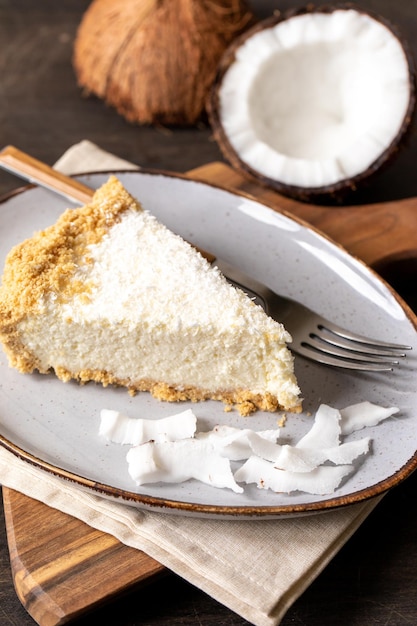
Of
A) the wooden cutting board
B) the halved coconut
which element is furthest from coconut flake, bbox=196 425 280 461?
the halved coconut

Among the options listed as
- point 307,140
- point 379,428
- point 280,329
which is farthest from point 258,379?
point 307,140

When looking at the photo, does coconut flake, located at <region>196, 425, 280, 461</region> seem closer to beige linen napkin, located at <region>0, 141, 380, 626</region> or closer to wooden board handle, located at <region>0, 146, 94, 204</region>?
beige linen napkin, located at <region>0, 141, 380, 626</region>

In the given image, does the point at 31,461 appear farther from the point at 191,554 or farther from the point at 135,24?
the point at 135,24

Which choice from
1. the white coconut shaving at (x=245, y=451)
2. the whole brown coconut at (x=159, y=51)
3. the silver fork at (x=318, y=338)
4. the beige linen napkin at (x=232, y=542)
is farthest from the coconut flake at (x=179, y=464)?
the whole brown coconut at (x=159, y=51)

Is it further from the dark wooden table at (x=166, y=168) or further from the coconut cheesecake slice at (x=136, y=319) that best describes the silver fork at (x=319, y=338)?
the dark wooden table at (x=166, y=168)

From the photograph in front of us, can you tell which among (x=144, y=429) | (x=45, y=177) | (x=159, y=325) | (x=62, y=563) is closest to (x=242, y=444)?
(x=144, y=429)

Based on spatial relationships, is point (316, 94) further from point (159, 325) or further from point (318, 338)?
point (159, 325)
